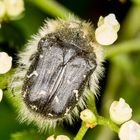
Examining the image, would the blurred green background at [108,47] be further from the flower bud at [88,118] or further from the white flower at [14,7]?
the flower bud at [88,118]

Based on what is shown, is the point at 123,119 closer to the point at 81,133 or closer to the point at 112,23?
the point at 81,133

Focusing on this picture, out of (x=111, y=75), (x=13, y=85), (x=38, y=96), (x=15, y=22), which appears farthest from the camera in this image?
(x=111, y=75)

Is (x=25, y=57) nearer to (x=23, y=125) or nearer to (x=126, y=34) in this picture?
(x=23, y=125)

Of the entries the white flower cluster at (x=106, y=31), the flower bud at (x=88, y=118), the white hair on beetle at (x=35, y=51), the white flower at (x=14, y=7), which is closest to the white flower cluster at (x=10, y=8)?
the white flower at (x=14, y=7)

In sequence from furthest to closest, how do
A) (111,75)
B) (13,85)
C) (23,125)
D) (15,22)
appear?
(111,75)
(15,22)
(23,125)
(13,85)

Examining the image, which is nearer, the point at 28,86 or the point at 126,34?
the point at 28,86

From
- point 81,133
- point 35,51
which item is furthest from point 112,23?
point 81,133

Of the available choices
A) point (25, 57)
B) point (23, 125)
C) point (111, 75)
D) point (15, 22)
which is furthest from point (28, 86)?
point (111, 75)
